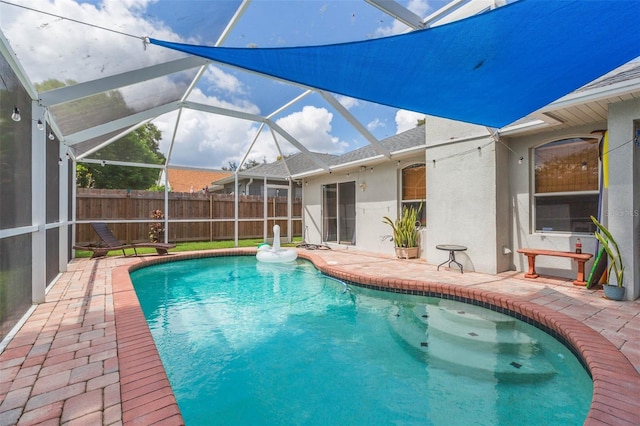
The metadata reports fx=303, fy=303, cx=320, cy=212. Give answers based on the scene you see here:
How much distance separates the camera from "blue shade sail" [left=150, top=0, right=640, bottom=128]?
2.91 metres

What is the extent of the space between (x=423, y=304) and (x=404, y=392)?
2990mm

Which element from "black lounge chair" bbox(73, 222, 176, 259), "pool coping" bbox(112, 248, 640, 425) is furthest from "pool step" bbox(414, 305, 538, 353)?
"black lounge chair" bbox(73, 222, 176, 259)

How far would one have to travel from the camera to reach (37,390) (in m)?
2.68

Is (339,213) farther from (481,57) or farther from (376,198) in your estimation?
(481,57)

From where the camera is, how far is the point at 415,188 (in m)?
10.4

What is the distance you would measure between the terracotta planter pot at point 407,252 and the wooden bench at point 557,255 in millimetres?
3206

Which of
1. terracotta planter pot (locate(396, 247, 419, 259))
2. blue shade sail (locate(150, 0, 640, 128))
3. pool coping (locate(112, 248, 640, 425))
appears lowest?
pool coping (locate(112, 248, 640, 425))

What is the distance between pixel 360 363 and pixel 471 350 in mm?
1645

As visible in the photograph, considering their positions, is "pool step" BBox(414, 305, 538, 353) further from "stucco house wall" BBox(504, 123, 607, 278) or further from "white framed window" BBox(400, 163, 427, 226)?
"white framed window" BBox(400, 163, 427, 226)

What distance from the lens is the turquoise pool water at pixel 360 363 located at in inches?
122

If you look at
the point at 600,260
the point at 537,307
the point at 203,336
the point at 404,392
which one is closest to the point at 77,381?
the point at 203,336

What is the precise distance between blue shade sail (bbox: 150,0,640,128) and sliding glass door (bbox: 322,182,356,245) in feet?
27.9

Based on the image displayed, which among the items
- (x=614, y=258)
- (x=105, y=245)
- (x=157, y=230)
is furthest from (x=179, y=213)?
→ (x=614, y=258)

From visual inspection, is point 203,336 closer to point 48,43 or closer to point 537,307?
point 48,43
